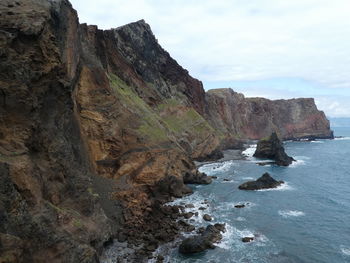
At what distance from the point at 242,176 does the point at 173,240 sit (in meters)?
40.1

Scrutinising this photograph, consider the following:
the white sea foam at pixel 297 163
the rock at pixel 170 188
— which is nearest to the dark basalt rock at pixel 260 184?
the rock at pixel 170 188

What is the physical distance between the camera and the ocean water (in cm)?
3462

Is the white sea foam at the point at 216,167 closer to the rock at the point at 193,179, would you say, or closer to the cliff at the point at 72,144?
the cliff at the point at 72,144

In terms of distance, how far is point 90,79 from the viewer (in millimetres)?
53875

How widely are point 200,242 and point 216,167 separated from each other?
51.7 m

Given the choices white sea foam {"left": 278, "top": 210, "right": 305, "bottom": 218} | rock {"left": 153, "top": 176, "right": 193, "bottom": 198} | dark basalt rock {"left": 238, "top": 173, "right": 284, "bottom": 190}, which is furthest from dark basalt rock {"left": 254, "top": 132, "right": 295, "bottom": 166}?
white sea foam {"left": 278, "top": 210, "right": 305, "bottom": 218}

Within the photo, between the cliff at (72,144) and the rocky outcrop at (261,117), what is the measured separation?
180 ft

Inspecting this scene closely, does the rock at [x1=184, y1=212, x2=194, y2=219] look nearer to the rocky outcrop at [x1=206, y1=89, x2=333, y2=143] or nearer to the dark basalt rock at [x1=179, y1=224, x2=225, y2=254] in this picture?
the dark basalt rock at [x1=179, y1=224, x2=225, y2=254]

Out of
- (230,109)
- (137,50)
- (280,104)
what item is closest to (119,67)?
(137,50)

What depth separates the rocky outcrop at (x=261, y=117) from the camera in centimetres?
14464

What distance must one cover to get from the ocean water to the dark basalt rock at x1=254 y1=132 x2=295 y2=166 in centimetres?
1394

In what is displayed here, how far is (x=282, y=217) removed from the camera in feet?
152

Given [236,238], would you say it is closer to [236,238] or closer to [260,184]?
[236,238]

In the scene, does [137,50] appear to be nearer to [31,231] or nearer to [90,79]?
[90,79]
